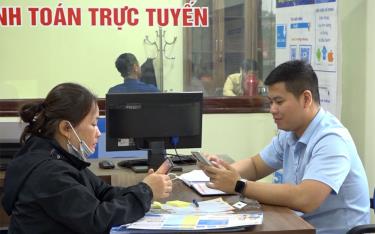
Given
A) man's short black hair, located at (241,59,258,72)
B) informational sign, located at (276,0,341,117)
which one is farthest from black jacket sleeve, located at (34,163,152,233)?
man's short black hair, located at (241,59,258,72)

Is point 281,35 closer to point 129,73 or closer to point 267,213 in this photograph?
point 129,73

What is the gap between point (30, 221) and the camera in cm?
171

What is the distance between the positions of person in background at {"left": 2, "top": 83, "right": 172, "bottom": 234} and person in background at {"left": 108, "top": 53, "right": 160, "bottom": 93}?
10.5 feet

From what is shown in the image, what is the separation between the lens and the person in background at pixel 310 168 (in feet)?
6.93

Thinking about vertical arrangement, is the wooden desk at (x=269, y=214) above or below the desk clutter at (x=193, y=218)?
below

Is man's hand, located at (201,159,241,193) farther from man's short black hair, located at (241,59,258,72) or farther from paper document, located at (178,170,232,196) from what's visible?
man's short black hair, located at (241,59,258,72)

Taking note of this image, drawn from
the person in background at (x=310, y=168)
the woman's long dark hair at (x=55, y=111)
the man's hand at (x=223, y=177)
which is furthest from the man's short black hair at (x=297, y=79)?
the woman's long dark hair at (x=55, y=111)

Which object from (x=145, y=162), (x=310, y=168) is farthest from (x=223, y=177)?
(x=145, y=162)

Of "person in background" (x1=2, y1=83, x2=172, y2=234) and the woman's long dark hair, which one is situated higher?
the woman's long dark hair

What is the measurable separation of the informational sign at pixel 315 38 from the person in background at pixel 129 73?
1.25m

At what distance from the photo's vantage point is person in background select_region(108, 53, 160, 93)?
5137mm

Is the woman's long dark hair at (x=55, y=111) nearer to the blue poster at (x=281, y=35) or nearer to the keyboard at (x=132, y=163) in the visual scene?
the keyboard at (x=132, y=163)

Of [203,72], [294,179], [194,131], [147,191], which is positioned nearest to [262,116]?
[203,72]

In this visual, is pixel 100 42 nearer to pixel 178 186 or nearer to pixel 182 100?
pixel 182 100
